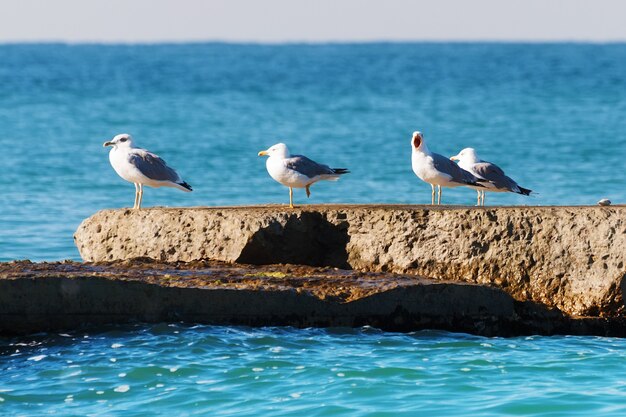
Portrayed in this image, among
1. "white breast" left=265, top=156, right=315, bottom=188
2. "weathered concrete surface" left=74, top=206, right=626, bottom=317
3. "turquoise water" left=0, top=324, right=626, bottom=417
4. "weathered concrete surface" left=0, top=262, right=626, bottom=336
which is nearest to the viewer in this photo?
"turquoise water" left=0, top=324, right=626, bottom=417

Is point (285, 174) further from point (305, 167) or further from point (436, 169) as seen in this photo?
point (436, 169)

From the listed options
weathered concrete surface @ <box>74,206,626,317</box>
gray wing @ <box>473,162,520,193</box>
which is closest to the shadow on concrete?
weathered concrete surface @ <box>74,206,626,317</box>

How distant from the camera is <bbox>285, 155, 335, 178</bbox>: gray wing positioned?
39.1 feet

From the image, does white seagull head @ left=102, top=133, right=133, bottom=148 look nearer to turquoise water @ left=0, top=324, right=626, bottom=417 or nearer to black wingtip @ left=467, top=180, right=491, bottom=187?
turquoise water @ left=0, top=324, right=626, bottom=417

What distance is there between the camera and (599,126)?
134ft

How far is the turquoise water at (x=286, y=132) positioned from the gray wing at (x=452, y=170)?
573cm

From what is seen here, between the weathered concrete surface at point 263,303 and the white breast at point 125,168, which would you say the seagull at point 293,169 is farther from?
the weathered concrete surface at point 263,303

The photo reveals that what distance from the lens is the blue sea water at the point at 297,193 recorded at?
8.86m

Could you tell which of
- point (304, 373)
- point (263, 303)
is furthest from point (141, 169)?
point (304, 373)

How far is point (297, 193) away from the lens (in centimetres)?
2236

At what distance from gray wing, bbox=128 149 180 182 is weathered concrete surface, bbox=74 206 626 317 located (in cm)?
66

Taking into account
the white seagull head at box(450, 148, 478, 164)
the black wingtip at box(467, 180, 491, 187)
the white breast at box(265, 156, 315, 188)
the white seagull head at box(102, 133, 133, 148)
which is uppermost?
the white seagull head at box(102, 133, 133, 148)

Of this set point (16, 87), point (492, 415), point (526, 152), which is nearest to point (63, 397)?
point (492, 415)

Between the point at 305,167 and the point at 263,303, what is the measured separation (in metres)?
2.28
